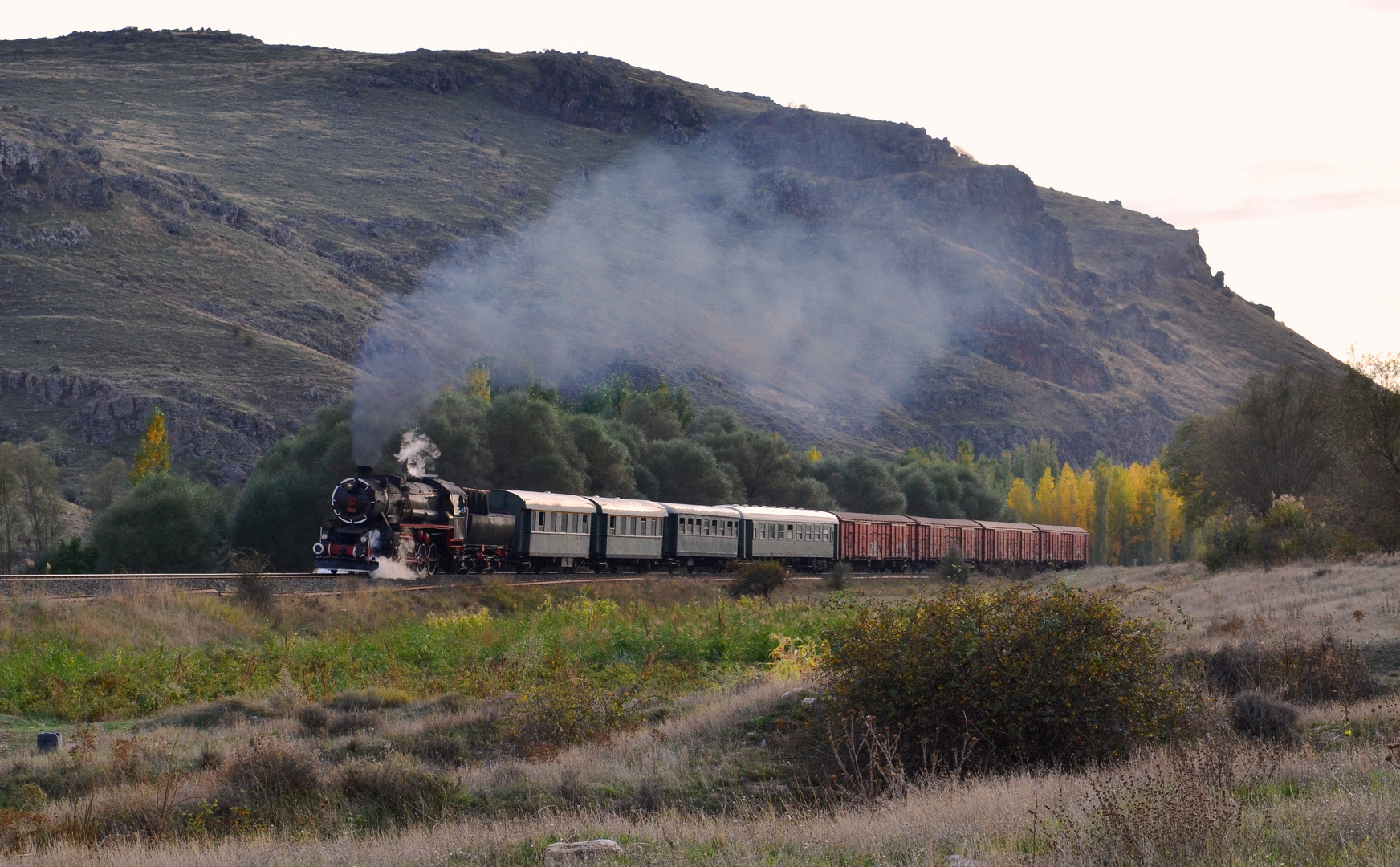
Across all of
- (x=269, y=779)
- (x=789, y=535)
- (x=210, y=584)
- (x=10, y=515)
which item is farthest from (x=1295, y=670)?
(x=10, y=515)

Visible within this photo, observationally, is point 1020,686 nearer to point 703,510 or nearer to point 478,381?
point 703,510

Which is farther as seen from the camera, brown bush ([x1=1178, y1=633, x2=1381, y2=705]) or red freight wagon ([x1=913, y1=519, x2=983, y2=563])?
red freight wagon ([x1=913, y1=519, x2=983, y2=563])

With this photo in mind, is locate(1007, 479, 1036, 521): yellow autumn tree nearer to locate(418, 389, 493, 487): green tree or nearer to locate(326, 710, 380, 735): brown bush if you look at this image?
locate(418, 389, 493, 487): green tree

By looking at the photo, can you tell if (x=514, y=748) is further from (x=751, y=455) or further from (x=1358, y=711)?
(x=751, y=455)

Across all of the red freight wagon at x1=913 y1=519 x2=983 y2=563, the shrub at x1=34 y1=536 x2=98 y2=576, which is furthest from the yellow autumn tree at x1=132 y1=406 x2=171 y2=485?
the red freight wagon at x1=913 y1=519 x2=983 y2=563

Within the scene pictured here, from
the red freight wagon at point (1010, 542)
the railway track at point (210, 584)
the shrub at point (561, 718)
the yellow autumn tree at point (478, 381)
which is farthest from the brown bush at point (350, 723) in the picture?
the yellow autumn tree at point (478, 381)

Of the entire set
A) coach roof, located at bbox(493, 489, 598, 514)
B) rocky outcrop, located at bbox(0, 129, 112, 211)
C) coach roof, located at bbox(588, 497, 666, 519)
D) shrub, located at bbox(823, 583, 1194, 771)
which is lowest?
coach roof, located at bbox(588, 497, 666, 519)

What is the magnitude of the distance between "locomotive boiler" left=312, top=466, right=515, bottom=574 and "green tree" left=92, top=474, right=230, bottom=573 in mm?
21213

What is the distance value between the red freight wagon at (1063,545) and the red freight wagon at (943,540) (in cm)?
1073

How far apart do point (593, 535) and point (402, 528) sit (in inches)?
418

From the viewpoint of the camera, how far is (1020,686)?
11.8 meters

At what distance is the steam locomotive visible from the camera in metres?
32.7

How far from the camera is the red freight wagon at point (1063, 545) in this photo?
7244 centimetres

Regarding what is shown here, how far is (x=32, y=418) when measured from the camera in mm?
92312
